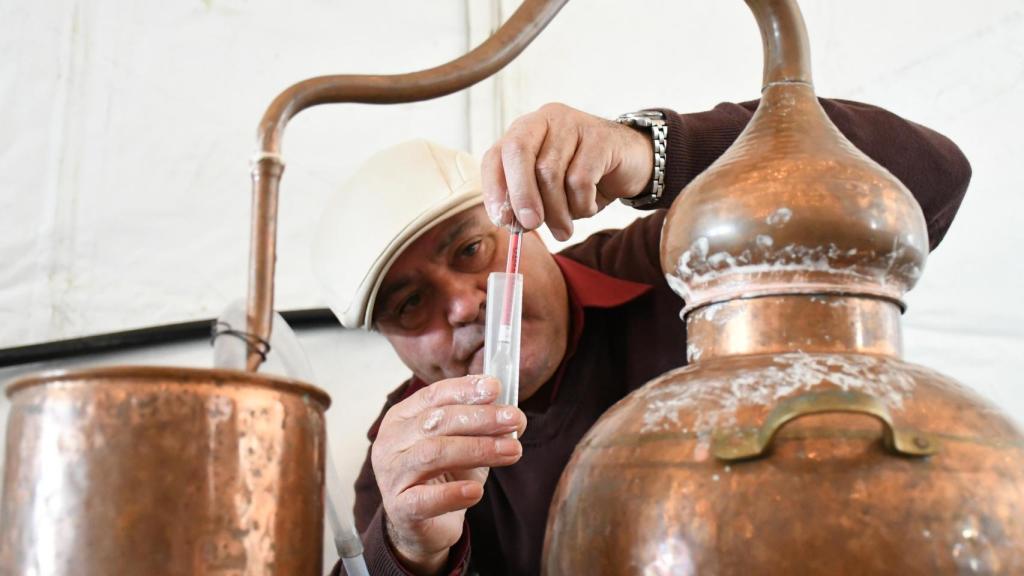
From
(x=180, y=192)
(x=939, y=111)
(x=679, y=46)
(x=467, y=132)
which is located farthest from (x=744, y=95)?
(x=180, y=192)

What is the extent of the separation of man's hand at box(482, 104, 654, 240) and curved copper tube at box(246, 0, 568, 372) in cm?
13

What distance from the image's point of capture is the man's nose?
3.76 feet

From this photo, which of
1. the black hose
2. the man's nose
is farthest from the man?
the black hose

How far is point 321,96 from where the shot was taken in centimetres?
45

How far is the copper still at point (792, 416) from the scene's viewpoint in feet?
1.10

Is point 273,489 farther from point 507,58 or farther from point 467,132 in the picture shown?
point 467,132

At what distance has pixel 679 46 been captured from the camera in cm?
157

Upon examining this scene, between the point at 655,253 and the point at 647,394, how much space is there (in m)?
0.92

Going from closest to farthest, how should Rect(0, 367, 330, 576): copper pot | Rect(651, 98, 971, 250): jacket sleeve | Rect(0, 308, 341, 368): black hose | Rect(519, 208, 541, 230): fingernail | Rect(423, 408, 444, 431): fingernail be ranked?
Rect(0, 367, 330, 576): copper pot
Rect(519, 208, 541, 230): fingernail
Rect(423, 408, 444, 431): fingernail
Rect(651, 98, 971, 250): jacket sleeve
Rect(0, 308, 341, 368): black hose

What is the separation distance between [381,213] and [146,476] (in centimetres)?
82

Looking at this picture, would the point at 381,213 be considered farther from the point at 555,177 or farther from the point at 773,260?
the point at 773,260

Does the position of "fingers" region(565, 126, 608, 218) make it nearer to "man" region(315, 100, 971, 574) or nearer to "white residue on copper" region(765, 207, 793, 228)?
"man" region(315, 100, 971, 574)

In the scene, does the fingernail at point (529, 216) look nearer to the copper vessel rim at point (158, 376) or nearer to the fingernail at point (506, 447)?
the fingernail at point (506, 447)

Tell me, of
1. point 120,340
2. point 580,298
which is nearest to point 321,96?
point 580,298
